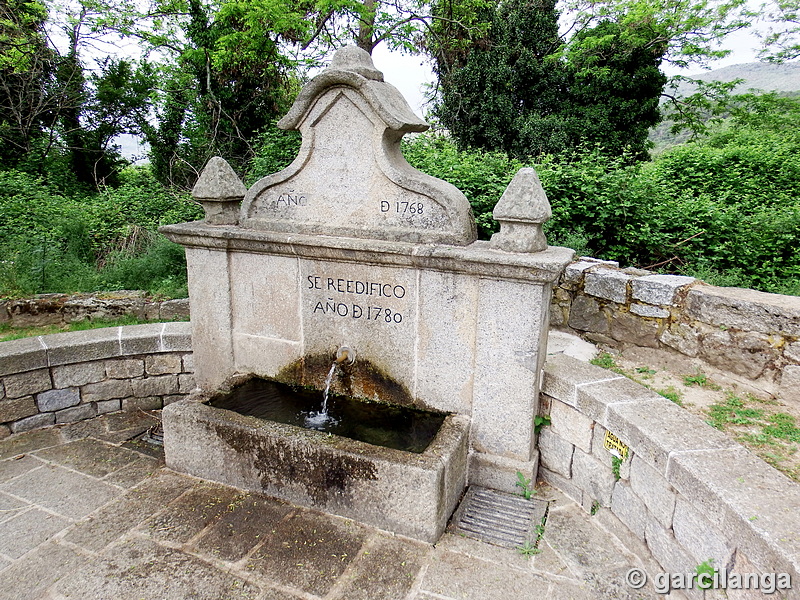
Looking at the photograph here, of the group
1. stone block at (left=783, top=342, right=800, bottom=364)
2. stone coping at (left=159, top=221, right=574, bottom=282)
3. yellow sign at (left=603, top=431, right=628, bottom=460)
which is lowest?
yellow sign at (left=603, top=431, right=628, bottom=460)

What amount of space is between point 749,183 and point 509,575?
774 centimetres

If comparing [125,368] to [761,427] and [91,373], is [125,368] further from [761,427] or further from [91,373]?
[761,427]

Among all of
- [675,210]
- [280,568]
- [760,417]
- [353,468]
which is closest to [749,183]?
[675,210]


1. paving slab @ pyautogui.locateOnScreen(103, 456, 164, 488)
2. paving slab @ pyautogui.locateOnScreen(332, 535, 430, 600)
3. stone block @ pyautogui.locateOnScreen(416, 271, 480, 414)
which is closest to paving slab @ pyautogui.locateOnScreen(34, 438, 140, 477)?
paving slab @ pyautogui.locateOnScreen(103, 456, 164, 488)

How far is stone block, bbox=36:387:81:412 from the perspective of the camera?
159 inches

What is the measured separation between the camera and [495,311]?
3.05 meters

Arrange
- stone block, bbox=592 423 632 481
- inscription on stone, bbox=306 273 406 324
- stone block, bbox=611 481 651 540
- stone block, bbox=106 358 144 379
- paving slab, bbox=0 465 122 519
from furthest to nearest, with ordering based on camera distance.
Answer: stone block, bbox=106 358 144 379 → inscription on stone, bbox=306 273 406 324 → paving slab, bbox=0 465 122 519 → stone block, bbox=592 423 632 481 → stone block, bbox=611 481 651 540

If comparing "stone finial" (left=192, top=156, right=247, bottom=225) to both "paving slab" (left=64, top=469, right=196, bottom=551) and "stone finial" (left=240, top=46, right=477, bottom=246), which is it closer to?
"stone finial" (left=240, top=46, right=477, bottom=246)

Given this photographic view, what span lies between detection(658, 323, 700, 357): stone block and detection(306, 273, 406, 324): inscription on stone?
7.86 feet

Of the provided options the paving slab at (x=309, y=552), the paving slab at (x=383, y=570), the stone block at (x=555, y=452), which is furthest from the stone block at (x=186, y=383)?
the stone block at (x=555, y=452)

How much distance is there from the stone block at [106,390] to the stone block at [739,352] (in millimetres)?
4853

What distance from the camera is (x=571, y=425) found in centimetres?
317

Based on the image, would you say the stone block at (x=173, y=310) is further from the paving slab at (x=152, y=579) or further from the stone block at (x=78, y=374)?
the paving slab at (x=152, y=579)

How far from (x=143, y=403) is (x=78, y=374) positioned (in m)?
0.57
